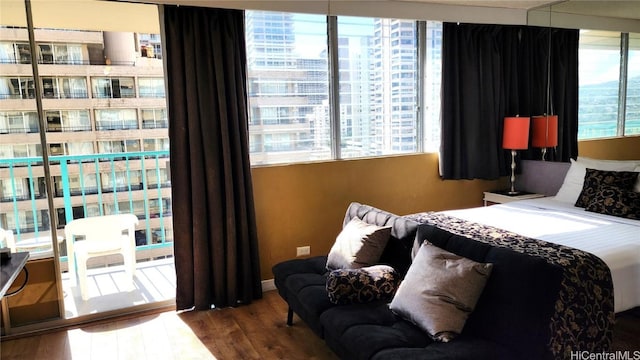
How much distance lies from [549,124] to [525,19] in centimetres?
108

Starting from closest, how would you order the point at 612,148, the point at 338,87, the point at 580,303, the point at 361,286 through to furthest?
the point at 580,303
the point at 361,286
the point at 612,148
the point at 338,87

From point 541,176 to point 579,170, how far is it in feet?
1.90

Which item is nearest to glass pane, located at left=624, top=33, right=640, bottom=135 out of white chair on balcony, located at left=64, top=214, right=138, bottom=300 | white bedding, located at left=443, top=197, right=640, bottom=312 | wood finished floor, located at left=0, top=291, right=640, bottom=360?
white bedding, located at left=443, top=197, right=640, bottom=312

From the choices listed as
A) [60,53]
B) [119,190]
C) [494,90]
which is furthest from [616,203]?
[60,53]

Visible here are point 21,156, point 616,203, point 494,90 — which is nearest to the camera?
point 21,156

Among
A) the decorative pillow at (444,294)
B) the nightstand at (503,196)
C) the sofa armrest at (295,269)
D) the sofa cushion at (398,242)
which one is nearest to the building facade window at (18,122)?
the sofa armrest at (295,269)

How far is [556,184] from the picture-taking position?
14.5 ft

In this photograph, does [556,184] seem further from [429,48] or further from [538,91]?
[429,48]

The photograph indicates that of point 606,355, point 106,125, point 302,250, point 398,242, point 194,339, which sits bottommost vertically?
point 194,339

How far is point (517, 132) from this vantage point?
4.50m

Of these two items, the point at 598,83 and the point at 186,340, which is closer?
the point at 186,340

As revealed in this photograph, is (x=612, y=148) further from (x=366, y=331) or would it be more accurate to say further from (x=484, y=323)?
(x=366, y=331)

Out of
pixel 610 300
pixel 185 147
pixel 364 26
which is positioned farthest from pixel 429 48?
pixel 610 300

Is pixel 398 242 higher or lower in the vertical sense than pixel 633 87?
lower
